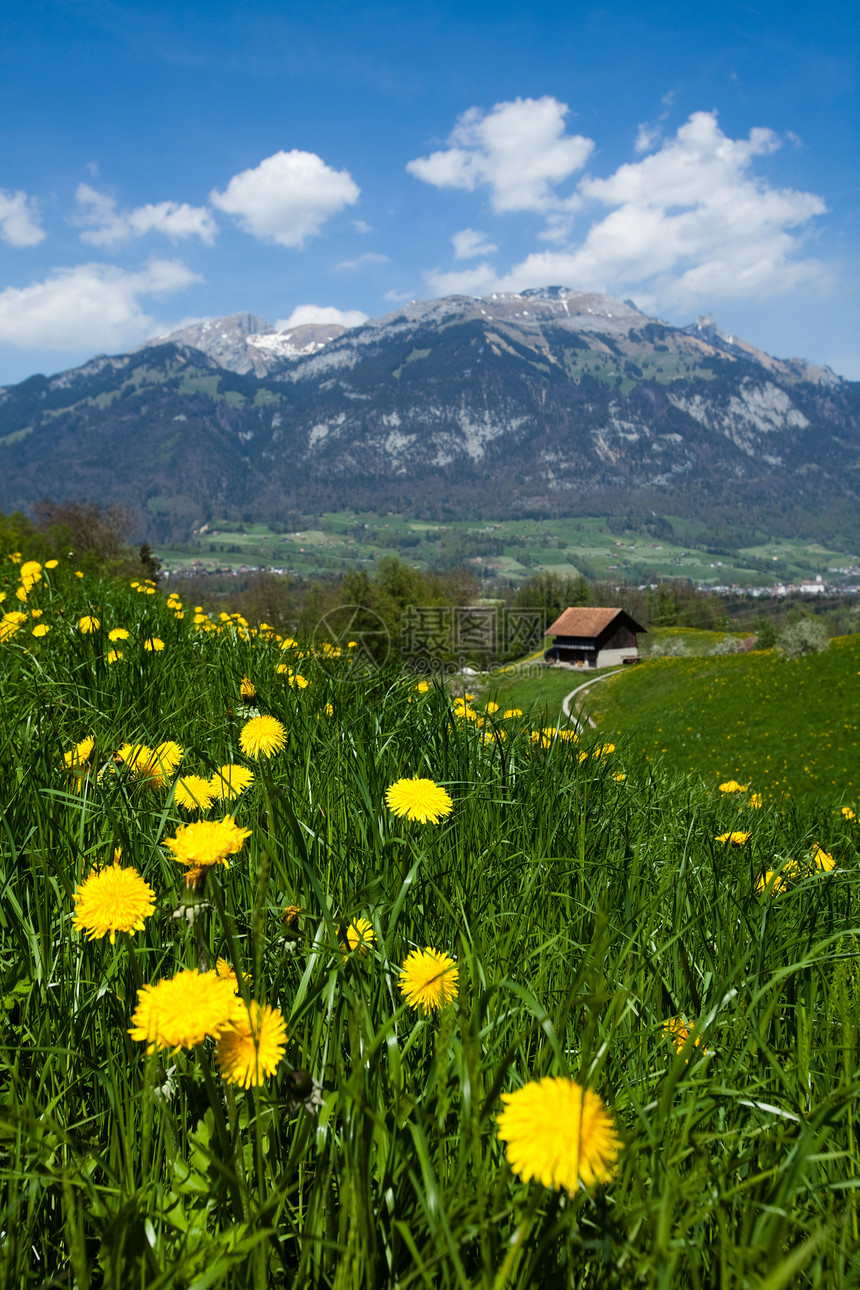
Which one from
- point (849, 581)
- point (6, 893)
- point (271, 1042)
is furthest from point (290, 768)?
point (849, 581)

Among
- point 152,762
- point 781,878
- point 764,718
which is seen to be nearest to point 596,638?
point 764,718

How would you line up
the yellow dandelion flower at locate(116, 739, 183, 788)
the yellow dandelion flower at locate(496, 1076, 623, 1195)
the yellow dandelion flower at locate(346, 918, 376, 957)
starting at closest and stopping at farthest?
the yellow dandelion flower at locate(496, 1076, 623, 1195) → the yellow dandelion flower at locate(346, 918, 376, 957) → the yellow dandelion flower at locate(116, 739, 183, 788)

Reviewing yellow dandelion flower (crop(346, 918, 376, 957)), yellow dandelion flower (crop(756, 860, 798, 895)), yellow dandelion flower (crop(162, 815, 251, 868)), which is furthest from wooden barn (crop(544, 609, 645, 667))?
yellow dandelion flower (crop(162, 815, 251, 868))

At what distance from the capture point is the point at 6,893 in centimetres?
135

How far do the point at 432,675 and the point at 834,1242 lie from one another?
288 centimetres

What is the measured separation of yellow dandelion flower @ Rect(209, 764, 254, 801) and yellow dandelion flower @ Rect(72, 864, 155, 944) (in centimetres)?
53

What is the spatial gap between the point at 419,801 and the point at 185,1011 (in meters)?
0.81

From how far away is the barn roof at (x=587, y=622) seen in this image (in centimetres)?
5650

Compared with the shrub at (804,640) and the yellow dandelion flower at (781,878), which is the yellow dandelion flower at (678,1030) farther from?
the shrub at (804,640)

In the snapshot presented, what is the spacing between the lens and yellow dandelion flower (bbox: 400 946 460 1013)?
105cm

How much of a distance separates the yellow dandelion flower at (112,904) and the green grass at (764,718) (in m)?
13.6

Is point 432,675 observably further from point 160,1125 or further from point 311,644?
point 160,1125

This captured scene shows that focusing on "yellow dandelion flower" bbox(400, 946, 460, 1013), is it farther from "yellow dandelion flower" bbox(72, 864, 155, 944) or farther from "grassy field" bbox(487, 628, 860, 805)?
"grassy field" bbox(487, 628, 860, 805)

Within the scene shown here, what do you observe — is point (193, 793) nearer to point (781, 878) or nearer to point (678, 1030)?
point (678, 1030)
